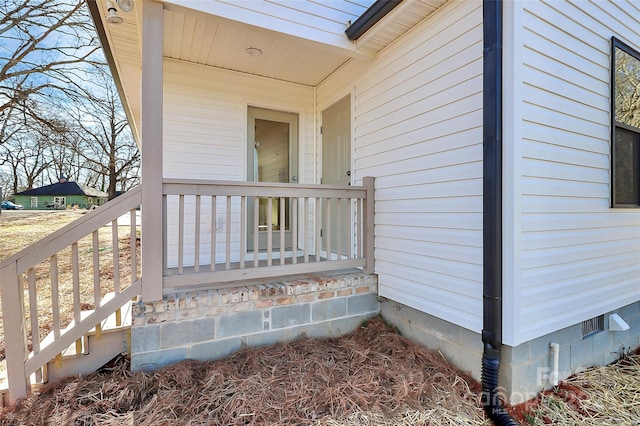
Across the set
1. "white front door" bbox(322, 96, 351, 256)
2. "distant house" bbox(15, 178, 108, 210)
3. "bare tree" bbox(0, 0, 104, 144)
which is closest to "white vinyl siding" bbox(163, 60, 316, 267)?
"white front door" bbox(322, 96, 351, 256)

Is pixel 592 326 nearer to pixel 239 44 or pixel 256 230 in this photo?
pixel 256 230

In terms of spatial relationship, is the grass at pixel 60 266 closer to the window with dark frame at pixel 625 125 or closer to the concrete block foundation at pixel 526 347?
the concrete block foundation at pixel 526 347

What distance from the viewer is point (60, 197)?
21344 mm

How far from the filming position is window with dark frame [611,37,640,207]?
2619 millimetres

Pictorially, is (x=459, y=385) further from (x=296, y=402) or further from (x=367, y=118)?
(x=367, y=118)

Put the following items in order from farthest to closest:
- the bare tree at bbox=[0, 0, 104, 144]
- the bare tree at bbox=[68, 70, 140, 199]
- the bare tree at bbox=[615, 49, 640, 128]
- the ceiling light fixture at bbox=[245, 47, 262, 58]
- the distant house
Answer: the distant house
the bare tree at bbox=[68, 70, 140, 199]
the bare tree at bbox=[0, 0, 104, 144]
the ceiling light fixture at bbox=[245, 47, 262, 58]
the bare tree at bbox=[615, 49, 640, 128]

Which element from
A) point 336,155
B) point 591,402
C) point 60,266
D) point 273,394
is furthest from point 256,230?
point 60,266

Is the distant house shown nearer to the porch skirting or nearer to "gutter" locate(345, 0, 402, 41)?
the porch skirting

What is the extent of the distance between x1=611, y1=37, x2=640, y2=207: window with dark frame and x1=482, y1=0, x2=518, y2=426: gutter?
55.8 inches

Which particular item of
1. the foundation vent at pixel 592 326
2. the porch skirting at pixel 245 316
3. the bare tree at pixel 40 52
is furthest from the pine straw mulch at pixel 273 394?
the bare tree at pixel 40 52

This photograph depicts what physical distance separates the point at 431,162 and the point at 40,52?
30.2ft

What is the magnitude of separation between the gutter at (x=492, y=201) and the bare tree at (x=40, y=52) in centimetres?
786

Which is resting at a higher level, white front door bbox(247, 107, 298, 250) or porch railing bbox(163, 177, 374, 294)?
white front door bbox(247, 107, 298, 250)

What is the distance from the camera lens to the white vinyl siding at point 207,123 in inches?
146
